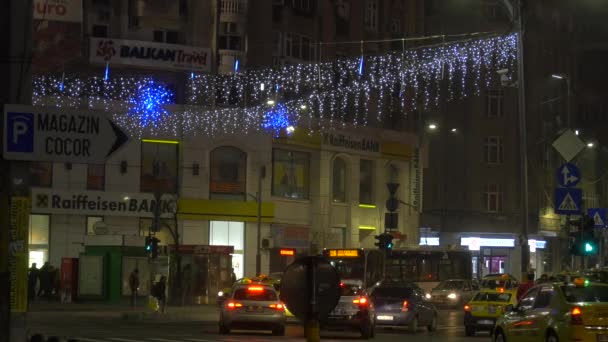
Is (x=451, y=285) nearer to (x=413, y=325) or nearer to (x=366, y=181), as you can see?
(x=366, y=181)

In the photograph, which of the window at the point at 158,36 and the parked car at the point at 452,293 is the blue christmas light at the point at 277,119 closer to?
the window at the point at 158,36

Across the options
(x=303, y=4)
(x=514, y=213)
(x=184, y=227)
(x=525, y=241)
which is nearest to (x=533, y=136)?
(x=514, y=213)

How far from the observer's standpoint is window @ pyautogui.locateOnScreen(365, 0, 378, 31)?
61312 millimetres

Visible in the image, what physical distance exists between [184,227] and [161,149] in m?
3.87

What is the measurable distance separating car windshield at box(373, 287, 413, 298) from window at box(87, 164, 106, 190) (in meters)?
21.0

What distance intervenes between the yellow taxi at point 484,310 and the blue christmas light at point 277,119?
21.8 metres

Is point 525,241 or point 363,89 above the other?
point 363,89

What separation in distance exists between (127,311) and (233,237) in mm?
12710

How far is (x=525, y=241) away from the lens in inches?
1494

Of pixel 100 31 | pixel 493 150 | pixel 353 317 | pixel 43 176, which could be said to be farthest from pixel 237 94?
pixel 493 150

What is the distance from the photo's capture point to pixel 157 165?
170 ft

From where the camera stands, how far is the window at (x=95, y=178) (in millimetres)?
50562

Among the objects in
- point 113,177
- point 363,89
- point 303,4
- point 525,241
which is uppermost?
point 303,4

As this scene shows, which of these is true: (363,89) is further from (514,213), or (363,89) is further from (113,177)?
(514,213)
